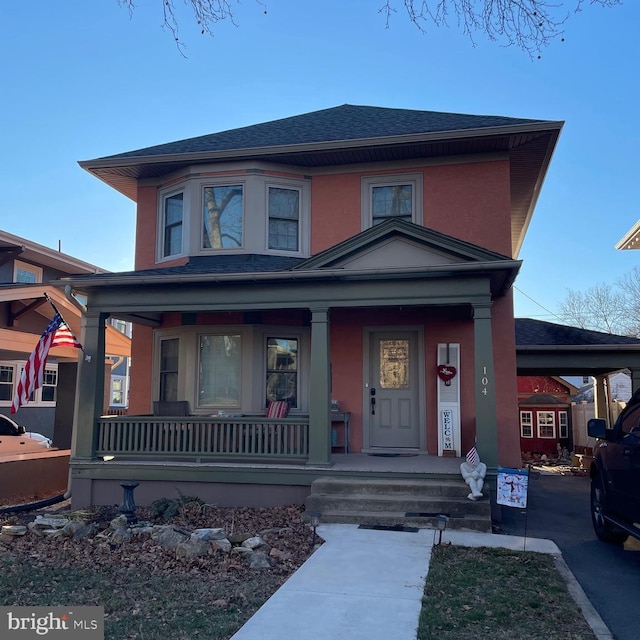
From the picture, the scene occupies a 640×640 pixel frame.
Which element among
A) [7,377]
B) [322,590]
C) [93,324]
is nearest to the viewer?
[322,590]

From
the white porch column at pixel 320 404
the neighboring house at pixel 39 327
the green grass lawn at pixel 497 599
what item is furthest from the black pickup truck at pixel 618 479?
the neighboring house at pixel 39 327

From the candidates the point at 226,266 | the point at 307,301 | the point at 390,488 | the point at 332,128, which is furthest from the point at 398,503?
the point at 332,128

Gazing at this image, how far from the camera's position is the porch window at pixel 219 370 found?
11047mm

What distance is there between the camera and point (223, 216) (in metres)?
11.5

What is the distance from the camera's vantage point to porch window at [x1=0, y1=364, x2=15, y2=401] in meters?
18.3

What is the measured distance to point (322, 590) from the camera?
5.27 metres

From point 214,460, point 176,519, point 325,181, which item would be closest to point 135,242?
point 325,181

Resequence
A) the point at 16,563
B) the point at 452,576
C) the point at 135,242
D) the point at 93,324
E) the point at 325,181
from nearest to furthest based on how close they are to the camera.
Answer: the point at 452,576, the point at 16,563, the point at 93,324, the point at 325,181, the point at 135,242

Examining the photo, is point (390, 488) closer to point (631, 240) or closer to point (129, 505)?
point (129, 505)

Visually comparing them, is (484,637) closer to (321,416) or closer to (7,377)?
(321,416)

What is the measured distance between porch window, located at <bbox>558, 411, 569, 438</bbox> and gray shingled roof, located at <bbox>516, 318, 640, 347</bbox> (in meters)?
9.35

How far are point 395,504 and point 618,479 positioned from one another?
9.04ft

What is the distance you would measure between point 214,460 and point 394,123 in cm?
701

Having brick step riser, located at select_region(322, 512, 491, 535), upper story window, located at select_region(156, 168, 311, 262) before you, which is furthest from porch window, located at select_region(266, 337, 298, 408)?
brick step riser, located at select_region(322, 512, 491, 535)
